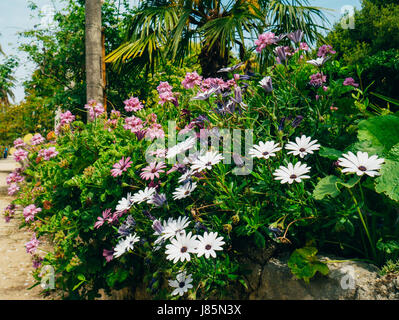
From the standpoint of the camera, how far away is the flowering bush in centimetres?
122

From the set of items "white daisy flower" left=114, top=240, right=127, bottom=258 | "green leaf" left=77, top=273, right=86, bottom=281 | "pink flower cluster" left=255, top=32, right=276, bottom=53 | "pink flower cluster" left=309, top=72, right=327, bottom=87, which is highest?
"pink flower cluster" left=255, top=32, right=276, bottom=53

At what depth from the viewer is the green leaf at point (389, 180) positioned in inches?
43.1

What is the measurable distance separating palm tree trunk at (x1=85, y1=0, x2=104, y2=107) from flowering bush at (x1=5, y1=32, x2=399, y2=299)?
209 cm

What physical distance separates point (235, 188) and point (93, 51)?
3.40 meters

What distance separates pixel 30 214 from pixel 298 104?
176cm

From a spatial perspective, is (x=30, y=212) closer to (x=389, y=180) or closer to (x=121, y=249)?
(x=121, y=249)

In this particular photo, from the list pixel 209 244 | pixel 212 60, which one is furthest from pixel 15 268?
pixel 212 60

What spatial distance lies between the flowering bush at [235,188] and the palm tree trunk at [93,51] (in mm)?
2087

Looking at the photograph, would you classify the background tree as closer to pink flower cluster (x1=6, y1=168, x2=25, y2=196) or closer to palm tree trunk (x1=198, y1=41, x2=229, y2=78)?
palm tree trunk (x1=198, y1=41, x2=229, y2=78)

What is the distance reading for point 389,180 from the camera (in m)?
1.12

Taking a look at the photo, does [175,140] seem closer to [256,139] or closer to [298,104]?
[256,139]

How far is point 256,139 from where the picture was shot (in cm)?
152

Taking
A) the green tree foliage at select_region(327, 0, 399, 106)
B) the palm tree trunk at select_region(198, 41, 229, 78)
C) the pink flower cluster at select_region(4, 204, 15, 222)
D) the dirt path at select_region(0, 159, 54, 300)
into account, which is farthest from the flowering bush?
the green tree foliage at select_region(327, 0, 399, 106)
